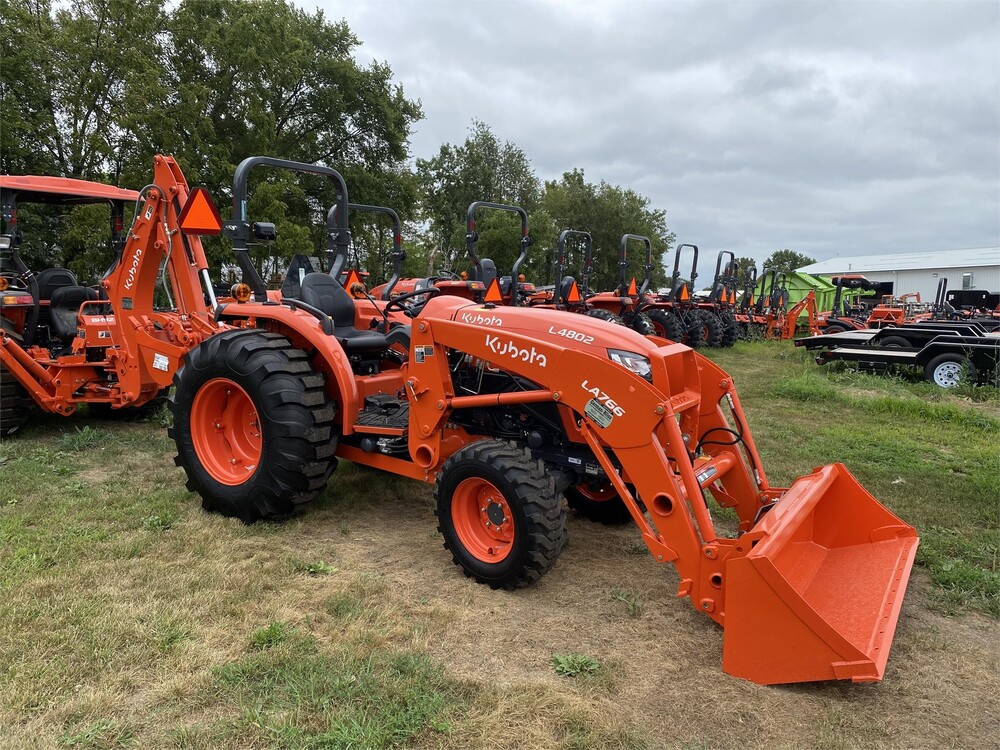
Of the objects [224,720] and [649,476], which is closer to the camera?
[224,720]

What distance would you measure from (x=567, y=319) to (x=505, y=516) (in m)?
1.05

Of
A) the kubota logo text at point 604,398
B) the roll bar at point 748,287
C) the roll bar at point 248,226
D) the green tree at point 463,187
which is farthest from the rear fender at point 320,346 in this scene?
the green tree at point 463,187

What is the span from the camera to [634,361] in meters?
3.18

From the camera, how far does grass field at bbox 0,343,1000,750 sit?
7.54ft

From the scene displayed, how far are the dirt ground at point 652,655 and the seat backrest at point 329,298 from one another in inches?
62.9

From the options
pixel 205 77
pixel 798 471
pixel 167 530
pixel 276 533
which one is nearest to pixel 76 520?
pixel 167 530

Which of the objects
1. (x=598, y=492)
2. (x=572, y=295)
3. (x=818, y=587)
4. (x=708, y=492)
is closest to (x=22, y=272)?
(x=598, y=492)

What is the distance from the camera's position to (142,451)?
18.6ft

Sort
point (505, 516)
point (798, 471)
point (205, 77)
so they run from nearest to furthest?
point (505, 516)
point (798, 471)
point (205, 77)

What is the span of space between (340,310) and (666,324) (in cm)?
1030

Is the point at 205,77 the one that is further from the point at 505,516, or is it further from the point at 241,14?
the point at 505,516

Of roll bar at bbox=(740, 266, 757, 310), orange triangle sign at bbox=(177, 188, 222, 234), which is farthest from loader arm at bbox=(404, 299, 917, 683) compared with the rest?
roll bar at bbox=(740, 266, 757, 310)

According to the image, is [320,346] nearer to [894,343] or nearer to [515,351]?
[515,351]

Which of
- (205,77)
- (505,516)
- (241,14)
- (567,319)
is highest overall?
(241,14)
